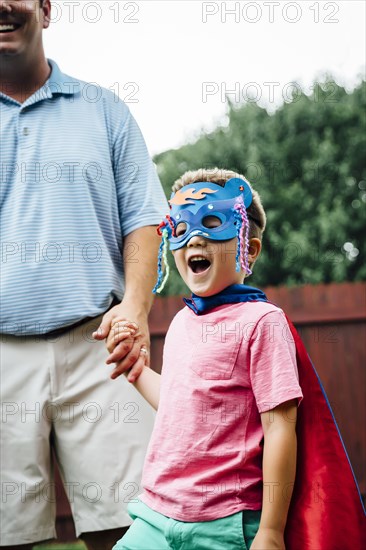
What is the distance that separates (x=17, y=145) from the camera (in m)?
2.56

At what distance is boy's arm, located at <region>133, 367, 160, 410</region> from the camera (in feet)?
7.14

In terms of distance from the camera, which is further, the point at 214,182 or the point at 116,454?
the point at 116,454

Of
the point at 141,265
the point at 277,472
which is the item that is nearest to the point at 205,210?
the point at 141,265

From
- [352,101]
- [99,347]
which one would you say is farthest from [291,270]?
[99,347]

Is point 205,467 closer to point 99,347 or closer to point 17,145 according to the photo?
point 99,347

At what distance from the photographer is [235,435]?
1855mm

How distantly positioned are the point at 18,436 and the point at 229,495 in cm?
89

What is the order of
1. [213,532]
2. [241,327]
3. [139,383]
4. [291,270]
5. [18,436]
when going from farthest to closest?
[291,270] → [18,436] → [139,383] → [241,327] → [213,532]

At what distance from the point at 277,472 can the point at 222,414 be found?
0.19 meters

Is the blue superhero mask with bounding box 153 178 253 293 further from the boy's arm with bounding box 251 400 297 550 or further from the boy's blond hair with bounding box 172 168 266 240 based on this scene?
the boy's arm with bounding box 251 400 297 550

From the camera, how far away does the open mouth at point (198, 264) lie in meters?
2.02

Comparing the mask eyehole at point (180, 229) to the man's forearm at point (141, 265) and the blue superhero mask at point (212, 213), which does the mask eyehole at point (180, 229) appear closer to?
the blue superhero mask at point (212, 213)

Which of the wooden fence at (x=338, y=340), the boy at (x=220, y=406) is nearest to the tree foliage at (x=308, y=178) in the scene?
the wooden fence at (x=338, y=340)

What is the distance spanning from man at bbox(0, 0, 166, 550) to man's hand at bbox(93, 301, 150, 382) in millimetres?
83
